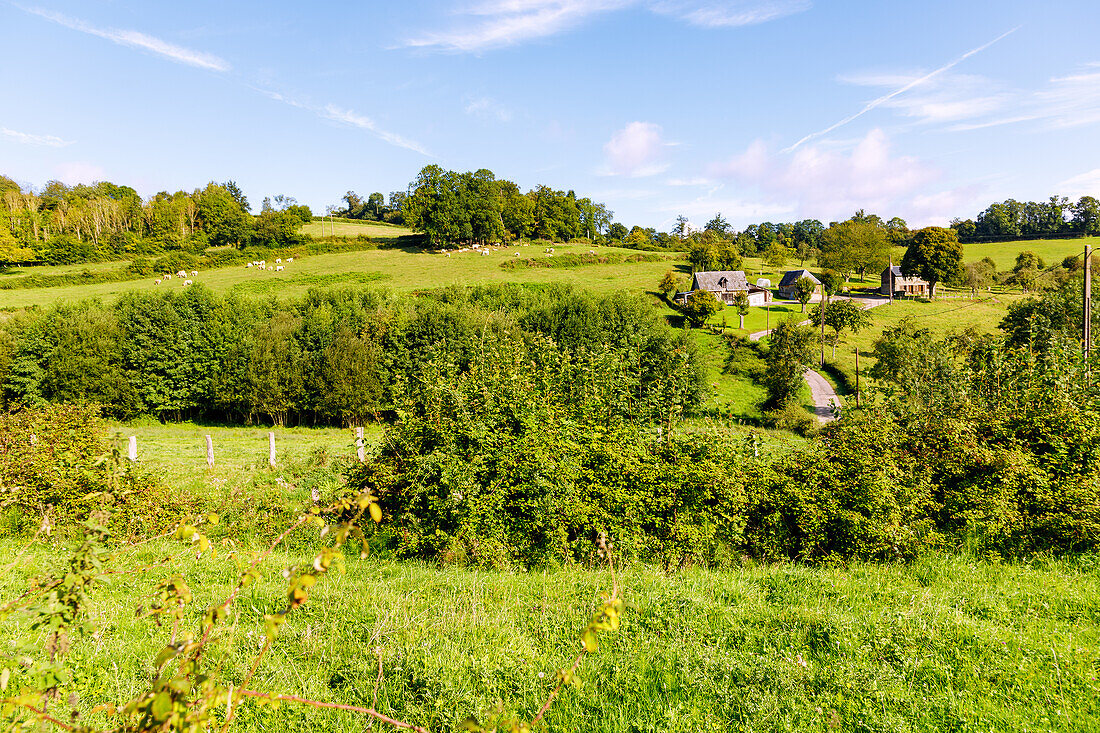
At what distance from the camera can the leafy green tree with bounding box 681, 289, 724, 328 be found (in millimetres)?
59609

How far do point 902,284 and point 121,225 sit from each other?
123372 millimetres

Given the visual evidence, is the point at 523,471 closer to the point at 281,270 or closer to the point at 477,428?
the point at 477,428

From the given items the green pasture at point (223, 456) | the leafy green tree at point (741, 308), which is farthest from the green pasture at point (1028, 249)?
the green pasture at point (223, 456)

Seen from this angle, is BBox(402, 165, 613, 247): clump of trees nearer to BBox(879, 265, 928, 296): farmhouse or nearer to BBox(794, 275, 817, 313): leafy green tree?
BBox(794, 275, 817, 313): leafy green tree

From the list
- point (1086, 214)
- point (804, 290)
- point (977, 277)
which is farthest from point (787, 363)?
point (1086, 214)

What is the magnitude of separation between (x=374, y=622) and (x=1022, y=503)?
10.4 metres

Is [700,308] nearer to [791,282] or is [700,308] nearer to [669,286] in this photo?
[669,286]

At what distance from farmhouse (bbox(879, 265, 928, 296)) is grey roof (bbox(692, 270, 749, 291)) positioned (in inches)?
798

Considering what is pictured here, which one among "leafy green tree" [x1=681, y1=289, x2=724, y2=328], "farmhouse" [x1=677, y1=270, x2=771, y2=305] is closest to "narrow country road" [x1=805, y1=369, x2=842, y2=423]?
"leafy green tree" [x1=681, y1=289, x2=724, y2=328]

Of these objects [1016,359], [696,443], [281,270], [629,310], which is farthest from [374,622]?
[281,270]

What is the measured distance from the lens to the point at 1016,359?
12055 mm

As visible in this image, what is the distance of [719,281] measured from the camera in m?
75.0

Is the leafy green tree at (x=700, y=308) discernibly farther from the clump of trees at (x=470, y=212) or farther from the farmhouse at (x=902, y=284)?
the clump of trees at (x=470, y=212)

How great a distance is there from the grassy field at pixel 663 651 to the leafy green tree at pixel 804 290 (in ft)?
221
